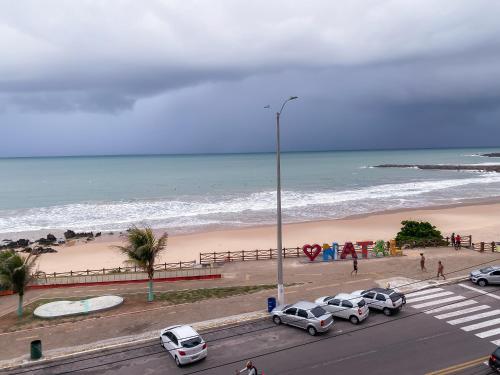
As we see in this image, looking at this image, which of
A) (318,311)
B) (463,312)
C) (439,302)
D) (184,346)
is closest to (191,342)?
(184,346)

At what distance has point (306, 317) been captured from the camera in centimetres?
1819

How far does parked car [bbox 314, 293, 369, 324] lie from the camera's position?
749 inches

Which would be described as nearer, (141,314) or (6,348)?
(6,348)

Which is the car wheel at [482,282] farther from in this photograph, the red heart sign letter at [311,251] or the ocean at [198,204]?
the ocean at [198,204]

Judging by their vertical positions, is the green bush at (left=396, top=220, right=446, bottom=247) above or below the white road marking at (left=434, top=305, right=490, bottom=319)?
above

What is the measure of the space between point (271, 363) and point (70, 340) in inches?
352

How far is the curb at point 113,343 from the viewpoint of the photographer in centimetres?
1645

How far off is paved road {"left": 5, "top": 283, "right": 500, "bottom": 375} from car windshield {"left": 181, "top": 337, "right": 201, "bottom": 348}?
75 cm

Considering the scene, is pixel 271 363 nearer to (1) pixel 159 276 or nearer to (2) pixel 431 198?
(1) pixel 159 276

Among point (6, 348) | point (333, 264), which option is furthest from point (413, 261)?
point (6, 348)

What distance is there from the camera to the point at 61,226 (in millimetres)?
64500

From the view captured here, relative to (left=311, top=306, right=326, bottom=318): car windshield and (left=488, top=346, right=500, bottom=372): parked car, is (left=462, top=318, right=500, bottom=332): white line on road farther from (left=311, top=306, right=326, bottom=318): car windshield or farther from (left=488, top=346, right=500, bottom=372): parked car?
(left=311, top=306, right=326, bottom=318): car windshield

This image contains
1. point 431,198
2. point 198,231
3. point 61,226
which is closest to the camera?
point 198,231

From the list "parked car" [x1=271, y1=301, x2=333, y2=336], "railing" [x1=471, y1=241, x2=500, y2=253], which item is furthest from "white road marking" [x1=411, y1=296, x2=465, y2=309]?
"railing" [x1=471, y1=241, x2=500, y2=253]
